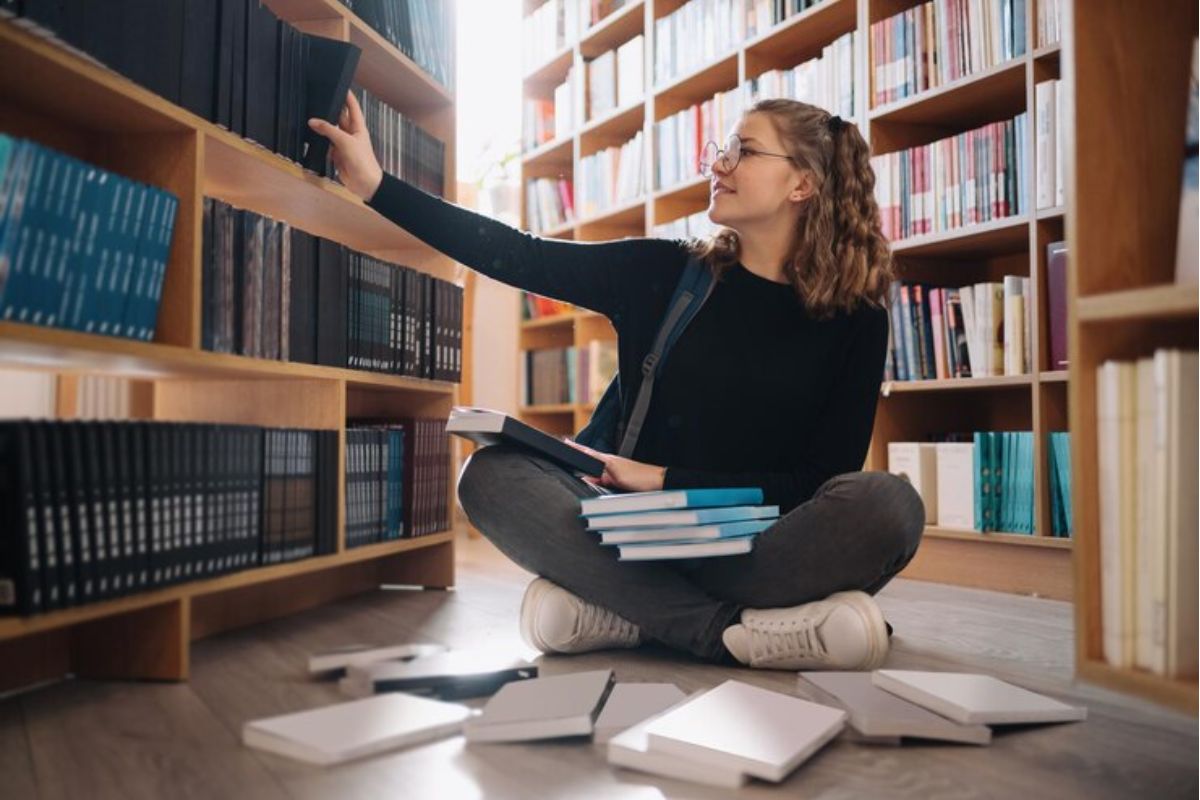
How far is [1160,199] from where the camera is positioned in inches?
39.3

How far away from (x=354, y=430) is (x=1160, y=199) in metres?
1.38

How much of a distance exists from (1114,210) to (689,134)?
267 centimetres

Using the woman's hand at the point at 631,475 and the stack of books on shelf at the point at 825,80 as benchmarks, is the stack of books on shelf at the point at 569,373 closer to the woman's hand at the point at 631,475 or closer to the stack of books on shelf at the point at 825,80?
the stack of books on shelf at the point at 825,80

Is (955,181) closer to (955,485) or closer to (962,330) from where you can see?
(962,330)

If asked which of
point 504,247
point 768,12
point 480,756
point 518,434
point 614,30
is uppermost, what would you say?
point 614,30

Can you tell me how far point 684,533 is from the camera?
4.66 feet

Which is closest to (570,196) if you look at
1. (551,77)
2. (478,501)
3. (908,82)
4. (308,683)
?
(551,77)

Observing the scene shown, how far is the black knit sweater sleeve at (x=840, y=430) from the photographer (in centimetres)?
163

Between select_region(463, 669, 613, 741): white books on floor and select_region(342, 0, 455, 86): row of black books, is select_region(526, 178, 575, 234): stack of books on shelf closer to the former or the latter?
select_region(342, 0, 455, 86): row of black books

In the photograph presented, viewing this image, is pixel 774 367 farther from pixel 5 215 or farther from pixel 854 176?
pixel 5 215

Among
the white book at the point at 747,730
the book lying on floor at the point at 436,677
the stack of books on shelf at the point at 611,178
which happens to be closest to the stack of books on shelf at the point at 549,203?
the stack of books on shelf at the point at 611,178

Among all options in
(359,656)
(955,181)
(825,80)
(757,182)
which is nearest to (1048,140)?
(955,181)

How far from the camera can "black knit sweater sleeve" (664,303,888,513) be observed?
1.63 m

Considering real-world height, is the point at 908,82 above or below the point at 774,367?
above
